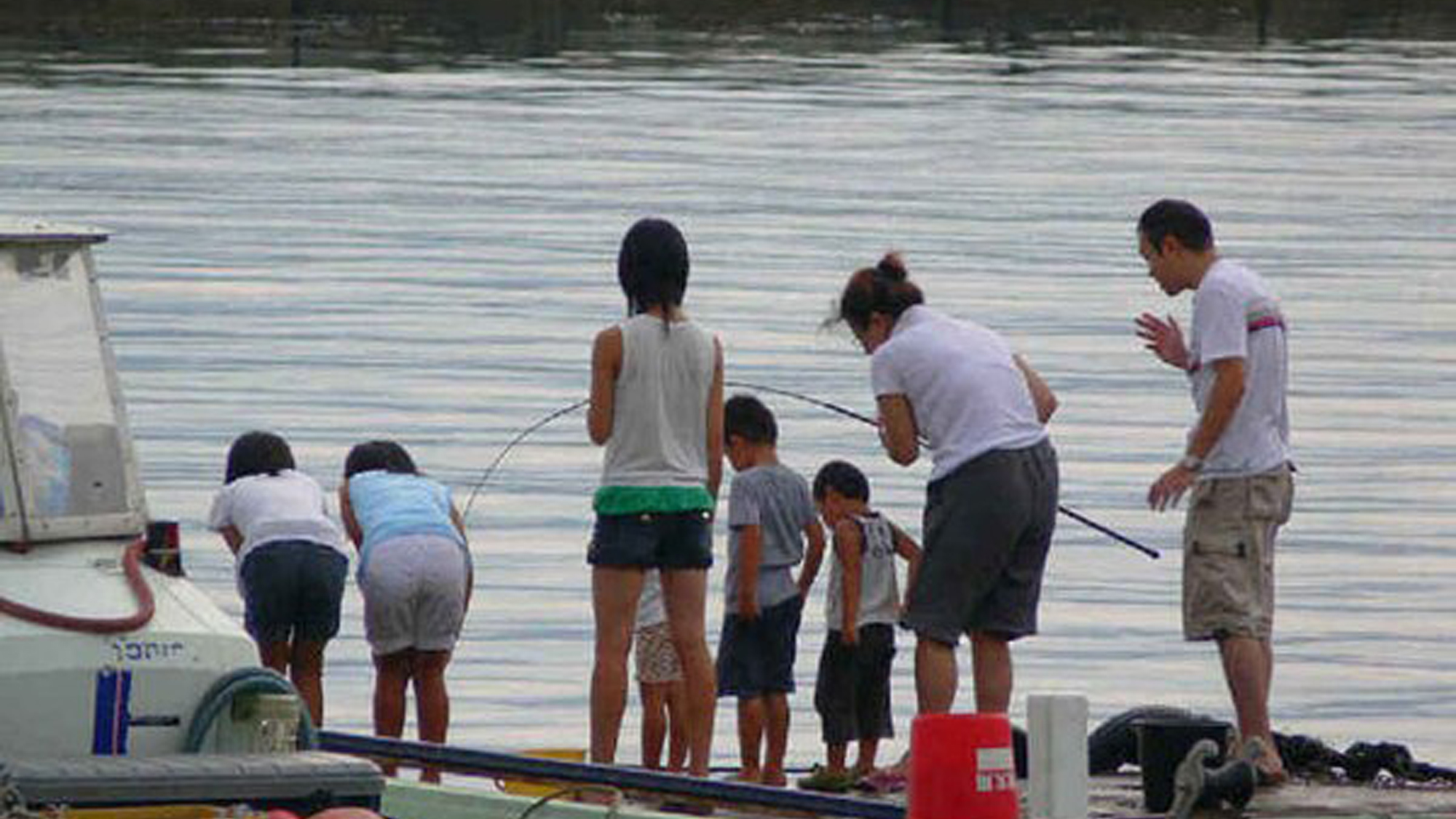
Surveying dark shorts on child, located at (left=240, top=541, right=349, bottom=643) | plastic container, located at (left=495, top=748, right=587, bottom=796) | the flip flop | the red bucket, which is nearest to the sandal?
the flip flop

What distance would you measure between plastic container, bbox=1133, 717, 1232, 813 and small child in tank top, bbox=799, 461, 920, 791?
2708mm

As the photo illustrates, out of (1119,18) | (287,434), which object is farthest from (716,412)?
(1119,18)

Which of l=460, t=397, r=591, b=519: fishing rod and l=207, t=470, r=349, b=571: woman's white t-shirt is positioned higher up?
l=207, t=470, r=349, b=571: woman's white t-shirt

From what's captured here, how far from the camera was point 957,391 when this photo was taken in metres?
12.0

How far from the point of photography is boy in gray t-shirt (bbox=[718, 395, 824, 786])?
14.0 meters

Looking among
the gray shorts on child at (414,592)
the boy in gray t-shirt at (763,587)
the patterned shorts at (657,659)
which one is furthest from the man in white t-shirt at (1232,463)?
the gray shorts on child at (414,592)

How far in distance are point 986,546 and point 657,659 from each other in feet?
5.95

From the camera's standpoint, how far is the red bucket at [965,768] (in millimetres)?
8672

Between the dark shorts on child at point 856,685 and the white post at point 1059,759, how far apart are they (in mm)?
5263

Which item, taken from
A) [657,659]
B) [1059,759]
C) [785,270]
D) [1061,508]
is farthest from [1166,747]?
[785,270]

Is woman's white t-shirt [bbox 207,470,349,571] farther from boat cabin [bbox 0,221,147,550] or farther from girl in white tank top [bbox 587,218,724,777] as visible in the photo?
boat cabin [bbox 0,221,147,550]

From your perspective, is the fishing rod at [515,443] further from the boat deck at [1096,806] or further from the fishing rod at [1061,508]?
the boat deck at [1096,806]

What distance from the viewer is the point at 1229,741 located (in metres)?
11.7

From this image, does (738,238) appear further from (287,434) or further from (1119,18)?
(1119,18)
